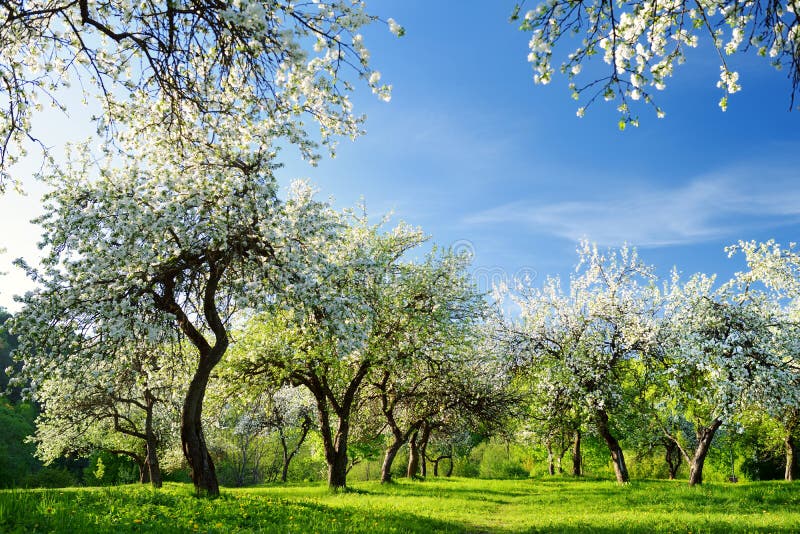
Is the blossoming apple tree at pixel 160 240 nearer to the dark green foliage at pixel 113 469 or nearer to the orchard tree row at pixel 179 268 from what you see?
the orchard tree row at pixel 179 268

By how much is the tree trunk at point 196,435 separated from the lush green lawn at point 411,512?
1.92 ft

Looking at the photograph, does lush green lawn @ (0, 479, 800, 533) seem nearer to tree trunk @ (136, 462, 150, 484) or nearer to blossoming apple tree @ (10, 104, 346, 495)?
blossoming apple tree @ (10, 104, 346, 495)

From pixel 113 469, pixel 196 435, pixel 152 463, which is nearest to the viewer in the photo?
pixel 196 435

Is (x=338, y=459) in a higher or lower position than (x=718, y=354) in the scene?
lower

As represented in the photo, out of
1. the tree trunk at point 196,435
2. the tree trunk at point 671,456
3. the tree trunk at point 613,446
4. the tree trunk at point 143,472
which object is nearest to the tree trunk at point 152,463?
the tree trunk at point 143,472

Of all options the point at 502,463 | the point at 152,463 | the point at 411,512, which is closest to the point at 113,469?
the point at 152,463

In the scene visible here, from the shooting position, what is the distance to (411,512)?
1666cm

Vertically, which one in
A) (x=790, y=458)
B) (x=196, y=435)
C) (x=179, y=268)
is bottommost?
(x=790, y=458)

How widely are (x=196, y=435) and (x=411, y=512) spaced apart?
7.52 meters

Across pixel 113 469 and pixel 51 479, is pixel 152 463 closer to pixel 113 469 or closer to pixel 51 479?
pixel 51 479

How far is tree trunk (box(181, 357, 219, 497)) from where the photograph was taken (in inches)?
628

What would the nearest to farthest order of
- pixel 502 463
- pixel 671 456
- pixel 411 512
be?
pixel 411 512 < pixel 671 456 < pixel 502 463

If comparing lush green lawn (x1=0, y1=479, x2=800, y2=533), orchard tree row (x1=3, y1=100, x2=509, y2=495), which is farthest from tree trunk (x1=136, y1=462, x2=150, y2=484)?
orchard tree row (x1=3, y1=100, x2=509, y2=495)

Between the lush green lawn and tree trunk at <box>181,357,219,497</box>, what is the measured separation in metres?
0.58
